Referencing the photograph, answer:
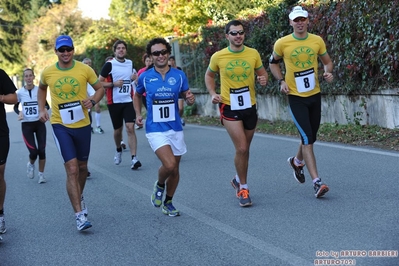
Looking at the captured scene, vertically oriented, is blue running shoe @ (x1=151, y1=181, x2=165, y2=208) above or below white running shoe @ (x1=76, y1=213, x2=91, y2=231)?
above

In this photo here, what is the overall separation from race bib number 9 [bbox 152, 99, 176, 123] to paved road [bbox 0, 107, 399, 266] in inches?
42.2

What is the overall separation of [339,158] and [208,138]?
4809mm

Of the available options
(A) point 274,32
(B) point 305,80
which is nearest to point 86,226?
(B) point 305,80

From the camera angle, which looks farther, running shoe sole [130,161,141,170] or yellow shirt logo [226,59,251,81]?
running shoe sole [130,161,141,170]

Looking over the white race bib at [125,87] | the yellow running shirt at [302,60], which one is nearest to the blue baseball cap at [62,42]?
the yellow running shirt at [302,60]

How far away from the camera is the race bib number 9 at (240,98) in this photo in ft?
23.9

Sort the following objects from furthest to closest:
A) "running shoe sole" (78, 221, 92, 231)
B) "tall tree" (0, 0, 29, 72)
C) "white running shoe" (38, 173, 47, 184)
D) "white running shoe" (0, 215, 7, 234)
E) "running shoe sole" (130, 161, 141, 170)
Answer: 1. "tall tree" (0, 0, 29, 72)
2. "running shoe sole" (130, 161, 141, 170)
3. "white running shoe" (38, 173, 47, 184)
4. "white running shoe" (0, 215, 7, 234)
5. "running shoe sole" (78, 221, 92, 231)

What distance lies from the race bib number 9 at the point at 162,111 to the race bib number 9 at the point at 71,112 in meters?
0.79

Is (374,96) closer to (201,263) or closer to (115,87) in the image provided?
(115,87)

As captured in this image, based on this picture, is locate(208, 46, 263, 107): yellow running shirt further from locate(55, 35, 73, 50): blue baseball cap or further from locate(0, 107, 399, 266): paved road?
locate(55, 35, 73, 50): blue baseball cap

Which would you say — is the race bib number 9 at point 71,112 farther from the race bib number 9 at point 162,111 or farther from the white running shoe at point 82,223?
the white running shoe at point 82,223

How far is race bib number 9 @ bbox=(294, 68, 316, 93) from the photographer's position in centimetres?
738

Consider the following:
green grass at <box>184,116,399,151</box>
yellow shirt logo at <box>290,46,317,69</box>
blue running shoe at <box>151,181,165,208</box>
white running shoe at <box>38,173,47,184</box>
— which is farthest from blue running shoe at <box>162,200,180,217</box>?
green grass at <box>184,116,399,151</box>

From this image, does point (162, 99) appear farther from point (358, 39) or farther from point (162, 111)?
point (358, 39)
